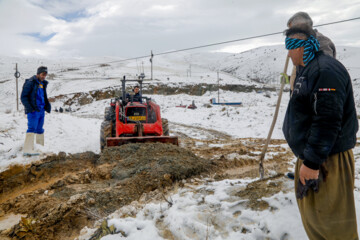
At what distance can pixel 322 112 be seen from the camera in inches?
67.2

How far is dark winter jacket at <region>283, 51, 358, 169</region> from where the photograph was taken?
5.56ft

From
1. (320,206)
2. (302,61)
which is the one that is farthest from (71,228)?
(302,61)

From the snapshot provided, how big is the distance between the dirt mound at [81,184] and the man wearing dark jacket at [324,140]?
8.64 feet

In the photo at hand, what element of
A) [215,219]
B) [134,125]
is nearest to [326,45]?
[215,219]

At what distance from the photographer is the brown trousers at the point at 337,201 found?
1785 mm

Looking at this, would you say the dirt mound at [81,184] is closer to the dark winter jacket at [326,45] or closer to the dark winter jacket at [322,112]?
the dark winter jacket at [322,112]

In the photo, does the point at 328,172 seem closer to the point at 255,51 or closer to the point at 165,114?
the point at 165,114

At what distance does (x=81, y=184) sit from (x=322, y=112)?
431 centimetres

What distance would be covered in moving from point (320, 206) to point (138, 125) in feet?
20.3

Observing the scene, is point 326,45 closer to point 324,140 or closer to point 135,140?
point 324,140

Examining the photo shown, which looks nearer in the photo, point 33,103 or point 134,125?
point 33,103

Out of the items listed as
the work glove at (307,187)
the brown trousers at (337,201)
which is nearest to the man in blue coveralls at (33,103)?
the work glove at (307,187)

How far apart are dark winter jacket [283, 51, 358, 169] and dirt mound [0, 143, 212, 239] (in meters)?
2.73

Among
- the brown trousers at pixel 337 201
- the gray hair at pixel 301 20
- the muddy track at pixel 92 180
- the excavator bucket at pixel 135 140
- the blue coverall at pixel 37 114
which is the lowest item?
the muddy track at pixel 92 180
